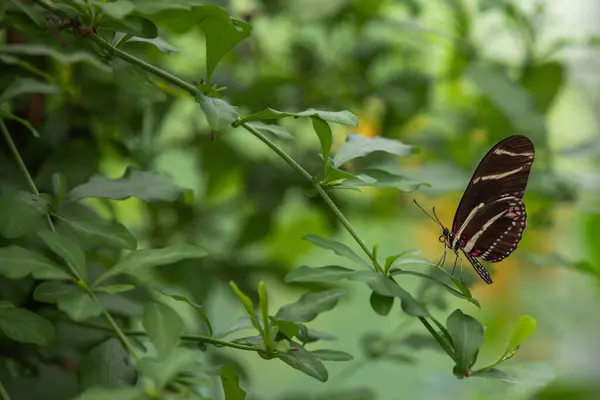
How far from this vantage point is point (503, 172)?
57 cm

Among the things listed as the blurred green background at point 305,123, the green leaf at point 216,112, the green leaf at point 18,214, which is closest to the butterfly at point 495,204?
the blurred green background at point 305,123

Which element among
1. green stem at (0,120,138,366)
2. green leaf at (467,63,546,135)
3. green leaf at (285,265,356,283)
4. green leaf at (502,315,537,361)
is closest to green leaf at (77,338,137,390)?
green stem at (0,120,138,366)

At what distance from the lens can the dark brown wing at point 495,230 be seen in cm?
58

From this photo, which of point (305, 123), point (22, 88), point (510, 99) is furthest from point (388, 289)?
point (305, 123)

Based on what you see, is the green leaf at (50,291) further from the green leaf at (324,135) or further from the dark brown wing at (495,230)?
the dark brown wing at (495,230)

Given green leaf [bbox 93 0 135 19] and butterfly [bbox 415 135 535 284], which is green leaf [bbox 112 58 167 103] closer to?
green leaf [bbox 93 0 135 19]

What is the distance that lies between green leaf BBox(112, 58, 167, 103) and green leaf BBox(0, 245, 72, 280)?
0.13 metres

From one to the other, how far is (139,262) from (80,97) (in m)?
0.42

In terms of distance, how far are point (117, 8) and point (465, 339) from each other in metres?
0.27

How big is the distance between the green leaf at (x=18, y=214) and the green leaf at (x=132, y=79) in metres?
0.09

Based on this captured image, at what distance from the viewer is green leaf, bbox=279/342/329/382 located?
439mm

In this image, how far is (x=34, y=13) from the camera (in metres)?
0.51

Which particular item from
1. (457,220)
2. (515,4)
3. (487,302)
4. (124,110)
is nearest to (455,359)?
(457,220)

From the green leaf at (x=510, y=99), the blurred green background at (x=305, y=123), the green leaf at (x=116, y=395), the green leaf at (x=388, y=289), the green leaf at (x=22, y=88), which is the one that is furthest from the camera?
the green leaf at (x=510, y=99)
